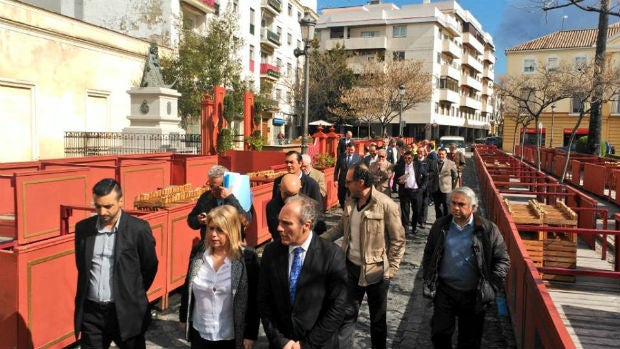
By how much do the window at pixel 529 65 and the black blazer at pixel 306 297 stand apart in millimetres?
58314

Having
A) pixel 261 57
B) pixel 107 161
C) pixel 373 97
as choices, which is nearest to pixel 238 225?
pixel 107 161

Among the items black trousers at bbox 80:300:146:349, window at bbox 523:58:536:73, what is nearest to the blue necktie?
black trousers at bbox 80:300:146:349

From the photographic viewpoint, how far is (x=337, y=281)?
319 centimetres

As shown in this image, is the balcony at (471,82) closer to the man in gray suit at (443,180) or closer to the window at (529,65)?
the window at (529,65)

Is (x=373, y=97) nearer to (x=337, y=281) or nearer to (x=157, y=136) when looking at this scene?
(x=157, y=136)

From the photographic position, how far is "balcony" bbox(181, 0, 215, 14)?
3481 cm

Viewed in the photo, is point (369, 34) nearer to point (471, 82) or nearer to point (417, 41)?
point (417, 41)

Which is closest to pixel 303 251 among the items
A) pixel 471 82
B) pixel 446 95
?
pixel 446 95

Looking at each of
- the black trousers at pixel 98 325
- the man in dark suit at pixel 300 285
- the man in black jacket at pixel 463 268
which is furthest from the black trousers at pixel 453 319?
the black trousers at pixel 98 325

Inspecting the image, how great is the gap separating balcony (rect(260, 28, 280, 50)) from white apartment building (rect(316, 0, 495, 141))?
1110 cm

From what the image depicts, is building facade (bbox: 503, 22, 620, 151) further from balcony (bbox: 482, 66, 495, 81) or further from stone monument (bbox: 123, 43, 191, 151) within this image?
stone monument (bbox: 123, 43, 191, 151)

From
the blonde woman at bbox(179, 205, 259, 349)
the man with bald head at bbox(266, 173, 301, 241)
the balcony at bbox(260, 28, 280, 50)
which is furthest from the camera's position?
the balcony at bbox(260, 28, 280, 50)

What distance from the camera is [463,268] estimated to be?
4246 mm

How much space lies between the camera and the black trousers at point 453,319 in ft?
14.1
